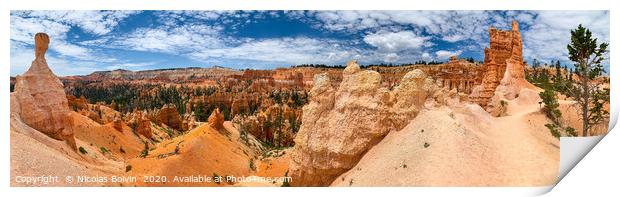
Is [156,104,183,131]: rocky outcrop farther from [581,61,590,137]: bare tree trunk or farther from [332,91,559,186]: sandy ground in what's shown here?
[581,61,590,137]: bare tree trunk

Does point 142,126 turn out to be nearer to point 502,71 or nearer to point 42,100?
point 42,100

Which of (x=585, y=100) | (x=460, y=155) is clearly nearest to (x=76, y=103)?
(x=460, y=155)

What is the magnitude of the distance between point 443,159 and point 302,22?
6405 millimetres

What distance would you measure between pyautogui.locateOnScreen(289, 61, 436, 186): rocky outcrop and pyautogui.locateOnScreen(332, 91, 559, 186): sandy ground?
412 millimetres

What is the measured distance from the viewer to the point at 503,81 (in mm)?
23953

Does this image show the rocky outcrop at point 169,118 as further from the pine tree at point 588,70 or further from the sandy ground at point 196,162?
the pine tree at point 588,70

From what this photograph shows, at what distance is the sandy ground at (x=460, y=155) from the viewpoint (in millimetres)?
13266

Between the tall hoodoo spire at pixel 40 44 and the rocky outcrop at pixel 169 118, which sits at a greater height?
the tall hoodoo spire at pixel 40 44

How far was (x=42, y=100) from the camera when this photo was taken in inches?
755

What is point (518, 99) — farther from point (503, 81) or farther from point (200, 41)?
point (200, 41)

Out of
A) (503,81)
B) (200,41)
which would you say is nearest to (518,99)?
(503,81)

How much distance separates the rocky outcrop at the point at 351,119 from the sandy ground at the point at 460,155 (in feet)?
1.35

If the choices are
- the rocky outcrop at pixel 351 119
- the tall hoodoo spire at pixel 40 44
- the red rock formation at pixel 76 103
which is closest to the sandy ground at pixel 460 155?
the rocky outcrop at pixel 351 119

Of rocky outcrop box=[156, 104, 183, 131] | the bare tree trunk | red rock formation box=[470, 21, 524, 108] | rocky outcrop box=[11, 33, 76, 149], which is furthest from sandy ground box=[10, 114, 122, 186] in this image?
rocky outcrop box=[156, 104, 183, 131]
